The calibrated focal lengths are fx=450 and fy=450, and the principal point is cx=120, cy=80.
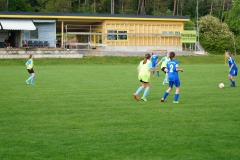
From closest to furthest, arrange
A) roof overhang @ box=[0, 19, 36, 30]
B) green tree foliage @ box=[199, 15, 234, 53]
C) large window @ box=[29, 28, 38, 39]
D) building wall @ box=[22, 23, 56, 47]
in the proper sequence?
roof overhang @ box=[0, 19, 36, 30]
large window @ box=[29, 28, 38, 39]
building wall @ box=[22, 23, 56, 47]
green tree foliage @ box=[199, 15, 234, 53]

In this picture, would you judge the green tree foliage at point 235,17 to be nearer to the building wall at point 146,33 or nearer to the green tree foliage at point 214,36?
the green tree foliage at point 214,36

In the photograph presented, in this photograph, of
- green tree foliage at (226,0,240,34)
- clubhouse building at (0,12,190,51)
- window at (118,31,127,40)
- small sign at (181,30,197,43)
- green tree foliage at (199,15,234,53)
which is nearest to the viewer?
Result: clubhouse building at (0,12,190,51)

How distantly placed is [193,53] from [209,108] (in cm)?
4411

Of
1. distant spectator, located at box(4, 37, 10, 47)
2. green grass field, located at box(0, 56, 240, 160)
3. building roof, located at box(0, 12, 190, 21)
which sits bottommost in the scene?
green grass field, located at box(0, 56, 240, 160)

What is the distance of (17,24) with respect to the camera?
170 ft

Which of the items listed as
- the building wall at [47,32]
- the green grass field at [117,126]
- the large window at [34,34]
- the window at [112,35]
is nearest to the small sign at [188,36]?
the window at [112,35]

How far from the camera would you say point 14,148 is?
27.7 feet

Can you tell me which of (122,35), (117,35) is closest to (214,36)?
(122,35)

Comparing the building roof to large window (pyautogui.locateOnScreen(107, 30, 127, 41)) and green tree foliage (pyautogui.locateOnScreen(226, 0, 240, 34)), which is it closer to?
large window (pyautogui.locateOnScreen(107, 30, 127, 41))

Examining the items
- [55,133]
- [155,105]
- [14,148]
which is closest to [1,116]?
[55,133]

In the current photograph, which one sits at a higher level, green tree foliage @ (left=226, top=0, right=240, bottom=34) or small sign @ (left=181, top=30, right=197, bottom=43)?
green tree foliage @ (left=226, top=0, right=240, bottom=34)

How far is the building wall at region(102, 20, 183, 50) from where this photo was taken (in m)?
57.1

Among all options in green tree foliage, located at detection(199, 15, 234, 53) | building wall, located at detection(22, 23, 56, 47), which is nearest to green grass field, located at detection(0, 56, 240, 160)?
building wall, located at detection(22, 23, 56, 47)

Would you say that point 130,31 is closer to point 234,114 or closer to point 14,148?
point 234,114
